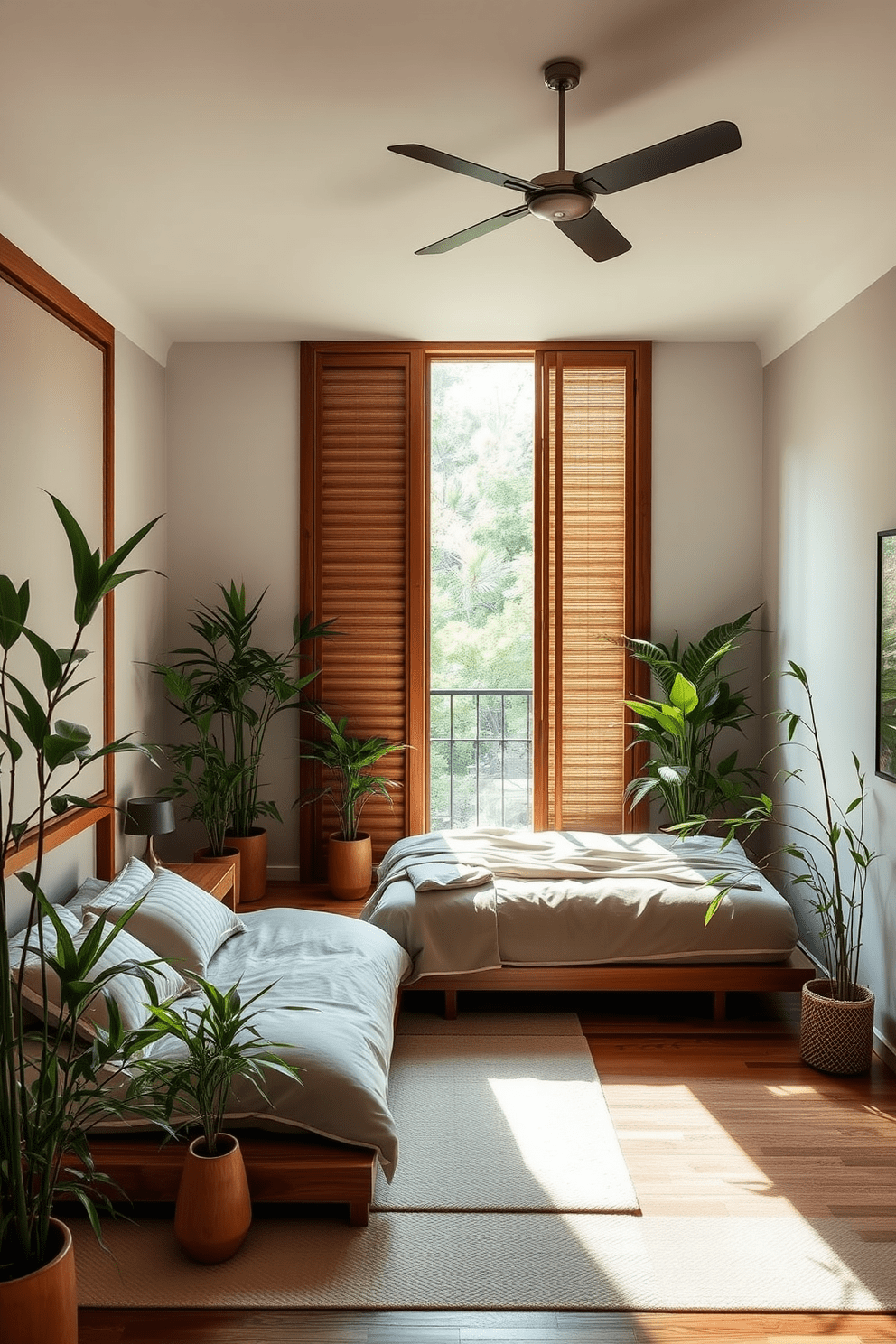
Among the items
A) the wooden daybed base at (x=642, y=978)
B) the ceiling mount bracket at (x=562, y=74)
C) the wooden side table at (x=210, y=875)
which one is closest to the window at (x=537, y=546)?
the wooden side table at (x=210, y=875)

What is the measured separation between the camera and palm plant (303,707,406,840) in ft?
17.0

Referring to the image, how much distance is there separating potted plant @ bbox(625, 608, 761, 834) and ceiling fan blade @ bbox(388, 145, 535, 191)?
264cm

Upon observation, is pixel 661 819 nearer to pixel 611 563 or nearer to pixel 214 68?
pixel 611 563

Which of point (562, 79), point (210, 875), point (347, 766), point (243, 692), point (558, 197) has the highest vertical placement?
point (562, 79)

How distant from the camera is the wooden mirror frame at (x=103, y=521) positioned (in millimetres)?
3625

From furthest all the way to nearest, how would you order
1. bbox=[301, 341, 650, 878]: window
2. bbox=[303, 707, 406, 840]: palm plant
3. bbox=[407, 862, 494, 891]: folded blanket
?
bbox=[301, 341, 650, 878]: window → bbox=[303, 707, 406, 840]: palm plant → bbox=[407, 862, 494, 891]: folded blanket

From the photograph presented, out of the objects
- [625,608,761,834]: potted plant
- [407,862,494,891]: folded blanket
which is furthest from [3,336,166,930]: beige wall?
[625,608,761,834]: potted plant

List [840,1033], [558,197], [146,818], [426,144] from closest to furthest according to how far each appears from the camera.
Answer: [558,197], [426,144], [840,1033], [146,818]

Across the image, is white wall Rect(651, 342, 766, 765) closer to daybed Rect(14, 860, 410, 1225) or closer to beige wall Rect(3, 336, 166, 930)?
beige wall Rect(3, 336, 166, 930)

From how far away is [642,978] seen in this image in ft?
12.4

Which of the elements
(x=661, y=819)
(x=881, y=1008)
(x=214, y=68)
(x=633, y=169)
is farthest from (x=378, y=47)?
(x=661, y=819)

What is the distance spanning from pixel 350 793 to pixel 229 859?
696 mm

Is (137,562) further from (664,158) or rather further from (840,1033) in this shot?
(840,1033)

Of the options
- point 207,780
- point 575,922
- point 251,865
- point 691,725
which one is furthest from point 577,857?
point 207,780
